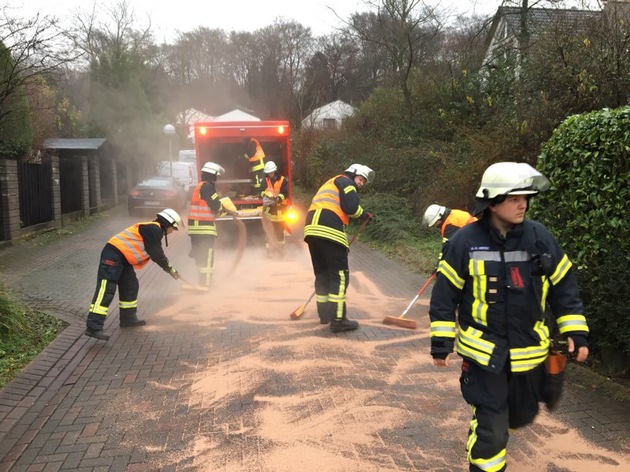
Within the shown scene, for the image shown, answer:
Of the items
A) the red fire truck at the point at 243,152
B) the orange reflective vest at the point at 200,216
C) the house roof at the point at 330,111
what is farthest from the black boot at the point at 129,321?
the house roof at the point at 330,111

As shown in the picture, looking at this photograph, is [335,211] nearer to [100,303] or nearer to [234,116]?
[100,303]

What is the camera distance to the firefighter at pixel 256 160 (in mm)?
12375

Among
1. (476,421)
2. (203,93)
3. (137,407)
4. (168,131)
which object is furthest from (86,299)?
(203,93)

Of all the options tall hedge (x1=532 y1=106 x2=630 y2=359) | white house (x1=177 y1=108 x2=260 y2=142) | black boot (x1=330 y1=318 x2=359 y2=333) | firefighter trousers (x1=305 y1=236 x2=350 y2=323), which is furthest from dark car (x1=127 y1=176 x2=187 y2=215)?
white house (x1=177 y1=108 x2=260 y2=142)

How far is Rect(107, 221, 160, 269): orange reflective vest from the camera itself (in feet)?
20.4

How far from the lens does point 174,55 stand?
4612 cm

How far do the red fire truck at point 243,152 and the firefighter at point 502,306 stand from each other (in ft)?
29.7

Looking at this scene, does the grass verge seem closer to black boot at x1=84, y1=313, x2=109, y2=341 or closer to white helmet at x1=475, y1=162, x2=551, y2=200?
black boot at x1=84, y1=313, x2=109, y2=341

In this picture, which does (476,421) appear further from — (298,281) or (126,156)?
(126,156)

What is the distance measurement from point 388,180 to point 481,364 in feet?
43.5

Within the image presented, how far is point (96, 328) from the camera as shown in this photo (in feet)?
19.2

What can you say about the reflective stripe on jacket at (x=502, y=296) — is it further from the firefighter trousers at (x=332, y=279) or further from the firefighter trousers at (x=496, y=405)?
the firefighter trousers at (x=332, y=279)

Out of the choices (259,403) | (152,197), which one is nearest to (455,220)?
(259,403)

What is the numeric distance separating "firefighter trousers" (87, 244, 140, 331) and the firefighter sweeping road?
0.24 m
